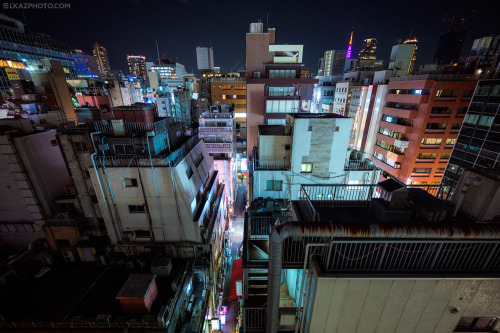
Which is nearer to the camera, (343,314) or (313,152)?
(343,314)

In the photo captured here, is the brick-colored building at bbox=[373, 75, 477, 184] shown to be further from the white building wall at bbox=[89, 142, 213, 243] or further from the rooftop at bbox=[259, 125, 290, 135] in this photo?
the white building wall at bbox=[89, 142, 213, 243]

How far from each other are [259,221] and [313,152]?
9.45m

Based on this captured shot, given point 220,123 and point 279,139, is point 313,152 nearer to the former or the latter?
point 279,139

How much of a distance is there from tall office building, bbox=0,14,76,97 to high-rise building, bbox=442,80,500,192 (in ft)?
311

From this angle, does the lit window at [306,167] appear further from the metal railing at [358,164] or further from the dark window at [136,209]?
the dark window at [136,209]

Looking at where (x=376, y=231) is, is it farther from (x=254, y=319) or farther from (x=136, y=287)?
(x=136, y=287)

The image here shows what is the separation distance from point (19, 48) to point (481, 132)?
11468 cm

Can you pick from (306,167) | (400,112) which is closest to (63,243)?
(306,167)

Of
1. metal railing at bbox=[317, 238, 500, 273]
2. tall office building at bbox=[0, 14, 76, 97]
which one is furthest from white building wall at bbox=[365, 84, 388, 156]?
tall office building at bbox=[0, 14, 76, 97]

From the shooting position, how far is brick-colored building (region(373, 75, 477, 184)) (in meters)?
36.4

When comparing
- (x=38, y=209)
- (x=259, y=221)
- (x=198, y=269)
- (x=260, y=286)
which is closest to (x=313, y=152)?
(x=259, y=221)

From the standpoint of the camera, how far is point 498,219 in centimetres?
794

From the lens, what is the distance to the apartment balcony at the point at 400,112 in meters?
39.0

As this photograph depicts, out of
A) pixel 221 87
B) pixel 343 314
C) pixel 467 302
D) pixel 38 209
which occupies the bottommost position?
pixel 38 209
